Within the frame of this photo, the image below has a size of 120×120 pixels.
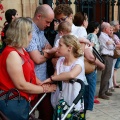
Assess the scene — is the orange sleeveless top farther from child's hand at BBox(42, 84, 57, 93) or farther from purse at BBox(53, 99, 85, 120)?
purse at BBox(53, 99, 85, 120)

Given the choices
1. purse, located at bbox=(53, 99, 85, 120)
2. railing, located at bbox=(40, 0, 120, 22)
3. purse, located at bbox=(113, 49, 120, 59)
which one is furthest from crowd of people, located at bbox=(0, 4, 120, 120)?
railing, located at bbox=(40, 0, 120, 22)

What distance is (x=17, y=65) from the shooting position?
345 cm

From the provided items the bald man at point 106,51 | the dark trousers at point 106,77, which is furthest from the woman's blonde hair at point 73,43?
the dark trousers at point 106,77

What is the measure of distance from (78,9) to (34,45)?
449 cm

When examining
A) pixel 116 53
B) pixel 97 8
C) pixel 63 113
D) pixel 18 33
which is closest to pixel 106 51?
pixel 116 53

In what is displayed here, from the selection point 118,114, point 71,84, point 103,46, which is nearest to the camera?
point 71,84

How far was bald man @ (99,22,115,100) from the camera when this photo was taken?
7.30 metres

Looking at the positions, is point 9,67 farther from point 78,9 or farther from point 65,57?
point 78,9

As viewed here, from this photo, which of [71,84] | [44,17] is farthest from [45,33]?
[71,84]

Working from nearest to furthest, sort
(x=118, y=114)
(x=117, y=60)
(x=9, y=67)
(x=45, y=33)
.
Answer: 1. (x=9, y=67)
2. (x=45, y=33)
3. (x=118, y=114)
4. (x=117, y=60)

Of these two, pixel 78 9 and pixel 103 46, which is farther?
pixel 78 9

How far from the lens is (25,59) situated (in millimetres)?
3598

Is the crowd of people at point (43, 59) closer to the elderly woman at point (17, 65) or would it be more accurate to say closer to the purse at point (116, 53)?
the elderly woman at point (17, 65)

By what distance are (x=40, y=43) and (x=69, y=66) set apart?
22.6 inches
